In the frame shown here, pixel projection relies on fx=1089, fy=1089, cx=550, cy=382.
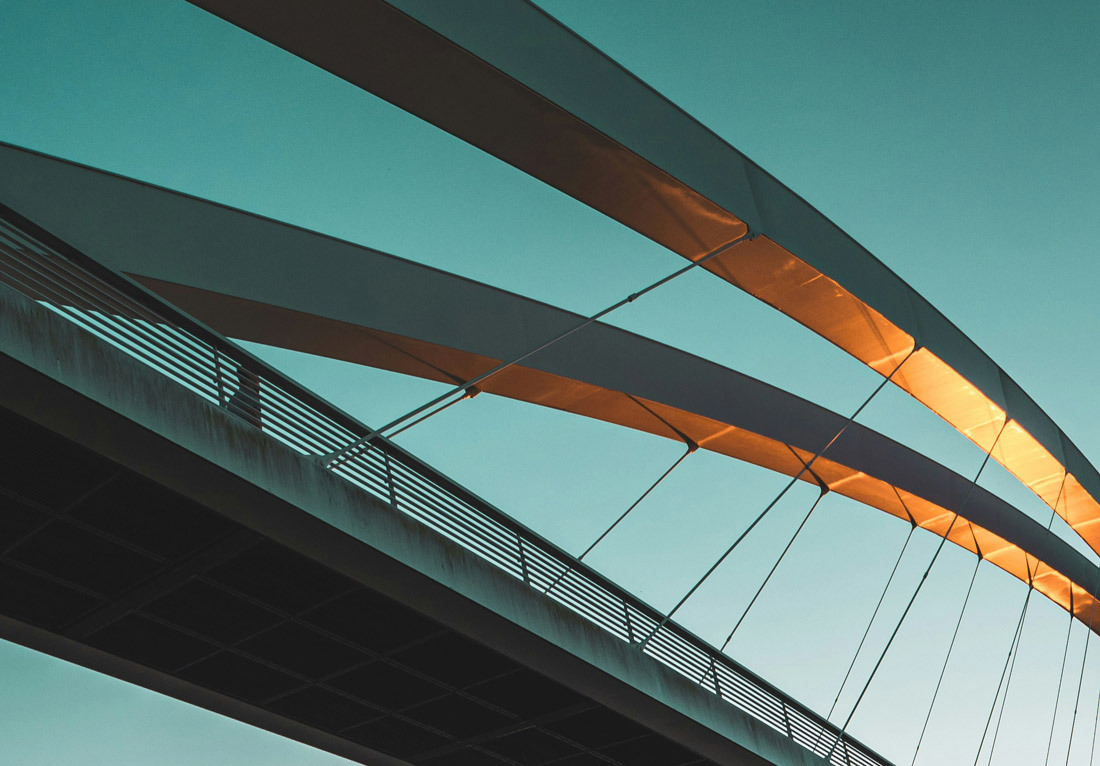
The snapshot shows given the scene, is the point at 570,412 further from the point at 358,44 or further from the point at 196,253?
the point at 358,44

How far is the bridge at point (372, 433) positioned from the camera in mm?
9539

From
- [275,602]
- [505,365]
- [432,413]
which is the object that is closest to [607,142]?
[505,365]

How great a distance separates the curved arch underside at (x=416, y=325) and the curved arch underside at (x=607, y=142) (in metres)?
3.19

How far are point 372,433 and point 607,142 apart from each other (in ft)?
14.6

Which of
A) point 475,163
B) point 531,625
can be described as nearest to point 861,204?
point 475,163

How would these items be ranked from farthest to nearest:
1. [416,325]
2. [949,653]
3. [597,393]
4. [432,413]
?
[949,653], [597,393], [416,325], [432,413]

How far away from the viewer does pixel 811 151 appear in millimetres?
19875

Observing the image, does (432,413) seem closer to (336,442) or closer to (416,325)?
(336,442)

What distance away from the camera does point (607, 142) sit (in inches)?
506

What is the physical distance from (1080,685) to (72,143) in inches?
1110

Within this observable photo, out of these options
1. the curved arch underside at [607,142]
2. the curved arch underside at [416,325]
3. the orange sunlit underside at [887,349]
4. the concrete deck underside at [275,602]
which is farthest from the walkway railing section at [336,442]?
the orange sunlit underside at [887,349]

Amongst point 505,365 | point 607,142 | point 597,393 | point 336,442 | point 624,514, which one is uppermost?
point 597,393

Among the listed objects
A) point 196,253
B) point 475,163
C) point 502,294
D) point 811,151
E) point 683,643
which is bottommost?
point 683,643

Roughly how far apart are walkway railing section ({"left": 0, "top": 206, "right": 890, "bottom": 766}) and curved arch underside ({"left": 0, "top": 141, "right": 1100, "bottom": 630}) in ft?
3.75
